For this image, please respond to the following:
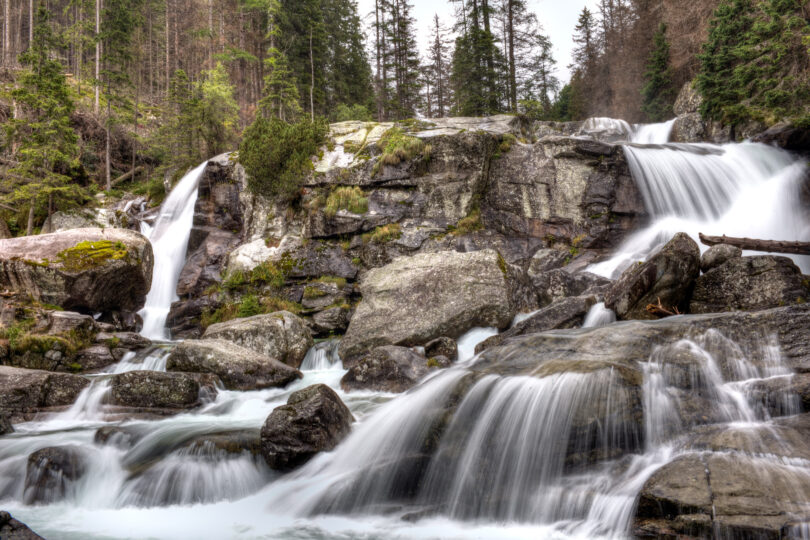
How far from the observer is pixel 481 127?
17.1m

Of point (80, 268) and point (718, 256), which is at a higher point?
point (80, 268)

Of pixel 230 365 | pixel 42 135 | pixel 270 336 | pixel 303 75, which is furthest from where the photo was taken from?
pixel 303 75

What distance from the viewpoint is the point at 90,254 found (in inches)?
464

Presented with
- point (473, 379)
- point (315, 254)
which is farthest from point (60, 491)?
point (315, 254)

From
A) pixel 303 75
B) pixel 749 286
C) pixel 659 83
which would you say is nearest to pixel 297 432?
pixel 749 286

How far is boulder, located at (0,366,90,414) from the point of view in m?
6.86

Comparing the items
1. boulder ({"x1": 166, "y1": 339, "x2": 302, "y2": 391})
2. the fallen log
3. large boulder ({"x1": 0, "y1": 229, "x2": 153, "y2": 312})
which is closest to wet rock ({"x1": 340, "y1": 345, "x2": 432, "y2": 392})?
boulder ({"x1": 166, "y1": 339, "x2": 302, "y2": 391})

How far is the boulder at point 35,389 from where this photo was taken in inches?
270

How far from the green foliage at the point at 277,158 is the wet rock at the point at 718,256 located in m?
12.4

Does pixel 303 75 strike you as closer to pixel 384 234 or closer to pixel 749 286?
pixel 384 234

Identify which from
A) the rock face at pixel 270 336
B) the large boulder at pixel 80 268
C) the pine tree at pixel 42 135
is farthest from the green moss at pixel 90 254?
the pine tree at pixel 42 135

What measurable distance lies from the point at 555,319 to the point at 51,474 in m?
7.96

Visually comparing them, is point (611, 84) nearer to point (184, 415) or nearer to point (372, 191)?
point (372, 191)

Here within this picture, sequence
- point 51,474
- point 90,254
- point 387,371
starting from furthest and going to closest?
point 90,254
point 387,371
point 51,474
